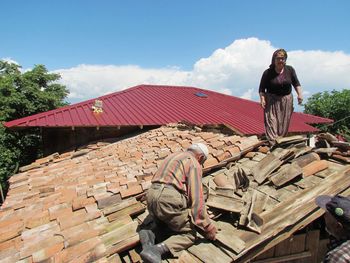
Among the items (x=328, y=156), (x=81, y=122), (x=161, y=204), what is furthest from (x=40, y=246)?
(x=81, y=122)

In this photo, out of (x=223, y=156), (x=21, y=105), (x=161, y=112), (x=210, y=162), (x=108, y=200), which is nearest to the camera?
(x=108, y=200)

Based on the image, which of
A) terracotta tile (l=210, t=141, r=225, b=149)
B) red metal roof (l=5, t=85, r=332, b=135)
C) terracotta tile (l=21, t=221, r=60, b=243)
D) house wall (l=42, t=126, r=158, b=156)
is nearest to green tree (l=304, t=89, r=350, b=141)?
red metal roof (l=5, t=85, r=332, b=135)

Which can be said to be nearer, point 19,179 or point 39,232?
point 39,232

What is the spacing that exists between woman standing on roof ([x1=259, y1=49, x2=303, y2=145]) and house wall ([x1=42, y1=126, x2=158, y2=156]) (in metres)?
6.52

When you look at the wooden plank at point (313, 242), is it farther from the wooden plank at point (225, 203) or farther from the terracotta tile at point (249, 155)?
the terracotta tile at point (249, 155)

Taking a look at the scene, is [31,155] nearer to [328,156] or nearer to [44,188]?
[44,188]

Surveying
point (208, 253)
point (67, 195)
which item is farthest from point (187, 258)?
point (67, 195)

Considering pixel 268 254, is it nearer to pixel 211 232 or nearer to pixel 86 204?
pixel 211 232

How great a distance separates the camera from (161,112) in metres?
12.8

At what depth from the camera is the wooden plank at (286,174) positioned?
411 cm

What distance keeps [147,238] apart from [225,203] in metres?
1.06

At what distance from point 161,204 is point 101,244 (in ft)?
3.05

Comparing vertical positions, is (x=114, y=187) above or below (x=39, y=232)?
above

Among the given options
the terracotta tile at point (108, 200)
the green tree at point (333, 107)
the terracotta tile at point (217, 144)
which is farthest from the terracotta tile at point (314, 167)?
the green tree at point (333, 107)
